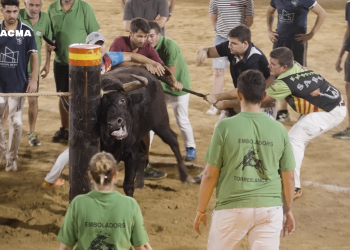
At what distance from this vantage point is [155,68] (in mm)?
6863

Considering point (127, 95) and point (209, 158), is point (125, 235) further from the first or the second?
point (127, 95)

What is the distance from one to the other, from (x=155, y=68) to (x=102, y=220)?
3.50 m

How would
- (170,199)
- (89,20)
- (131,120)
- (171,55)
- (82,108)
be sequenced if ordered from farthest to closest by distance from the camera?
(89,20)
(171,55)
(170,199)
(131,120)
(82,108)

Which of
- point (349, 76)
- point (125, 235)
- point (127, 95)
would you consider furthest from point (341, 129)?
point (125, 235)

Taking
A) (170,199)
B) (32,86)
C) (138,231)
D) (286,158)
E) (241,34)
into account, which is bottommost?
(170,199)

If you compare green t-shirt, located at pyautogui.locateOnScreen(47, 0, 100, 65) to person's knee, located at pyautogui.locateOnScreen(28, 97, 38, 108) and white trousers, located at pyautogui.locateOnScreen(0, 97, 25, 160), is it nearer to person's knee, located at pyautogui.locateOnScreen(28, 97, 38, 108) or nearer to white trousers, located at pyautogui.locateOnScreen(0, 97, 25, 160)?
person's knee, located at pyautogui.locateOnScreen(28, 97, 38, 108)

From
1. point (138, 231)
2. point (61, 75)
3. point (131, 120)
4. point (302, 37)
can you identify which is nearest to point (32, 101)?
point (61, 75)

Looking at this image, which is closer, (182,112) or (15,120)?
(15,120)

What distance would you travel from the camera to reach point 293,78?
6.53 meters

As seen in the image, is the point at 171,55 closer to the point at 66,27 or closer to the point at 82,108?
the point at 66,27

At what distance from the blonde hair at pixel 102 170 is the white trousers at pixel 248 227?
40.6 inches

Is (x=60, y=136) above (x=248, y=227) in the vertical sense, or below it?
below

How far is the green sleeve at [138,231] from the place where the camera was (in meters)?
3.64

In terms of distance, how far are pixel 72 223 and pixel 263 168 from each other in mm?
1433
